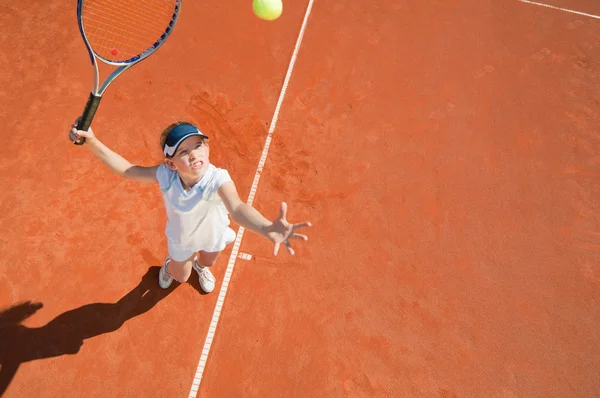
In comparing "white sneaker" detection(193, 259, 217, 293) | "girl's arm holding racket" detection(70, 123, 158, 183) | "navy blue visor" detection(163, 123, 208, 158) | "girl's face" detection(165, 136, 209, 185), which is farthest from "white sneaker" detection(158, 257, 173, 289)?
"navy blue visor" detection(163, 123, 208, 158)

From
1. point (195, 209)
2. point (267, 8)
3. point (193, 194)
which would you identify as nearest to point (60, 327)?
point (195, 209)

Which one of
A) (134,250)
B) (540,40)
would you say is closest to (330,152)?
(134,250)

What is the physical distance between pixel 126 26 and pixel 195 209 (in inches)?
147

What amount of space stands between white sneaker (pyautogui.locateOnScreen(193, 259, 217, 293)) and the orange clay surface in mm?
147

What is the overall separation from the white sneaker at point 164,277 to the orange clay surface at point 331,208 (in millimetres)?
108

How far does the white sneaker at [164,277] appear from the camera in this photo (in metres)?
4.73

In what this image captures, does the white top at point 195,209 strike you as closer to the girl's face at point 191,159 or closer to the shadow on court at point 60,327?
the girl's face at point 191,159

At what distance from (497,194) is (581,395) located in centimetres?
231

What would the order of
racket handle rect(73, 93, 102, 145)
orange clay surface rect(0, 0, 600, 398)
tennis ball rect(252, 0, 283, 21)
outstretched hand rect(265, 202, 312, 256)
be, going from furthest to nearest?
1. tennis ball rect(252, 0, 283, 21)
2. orange clay surface rect(0, 0, 600, 398)
3. racket handle rect(73, 93, 102, 145)
4. outstretched hand rect(265, 202, 312, 256)

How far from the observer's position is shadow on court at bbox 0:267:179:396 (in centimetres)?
439

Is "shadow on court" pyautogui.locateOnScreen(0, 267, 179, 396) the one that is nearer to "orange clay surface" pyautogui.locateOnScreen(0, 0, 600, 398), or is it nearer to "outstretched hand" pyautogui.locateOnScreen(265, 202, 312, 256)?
"orange clay surface" pyautogui.locateOnScreen(0, 0, 600, 398)

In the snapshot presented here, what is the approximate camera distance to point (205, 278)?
15.7ft

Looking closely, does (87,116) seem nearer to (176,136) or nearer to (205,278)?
(176,136)

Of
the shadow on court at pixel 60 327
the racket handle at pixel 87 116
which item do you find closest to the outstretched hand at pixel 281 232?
the racket handle at pixel 87 116
